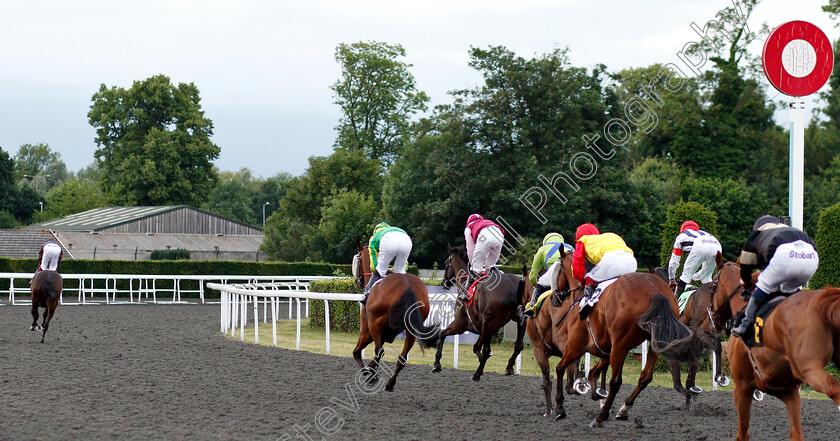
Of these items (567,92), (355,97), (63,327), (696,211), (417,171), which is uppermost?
(355,97)

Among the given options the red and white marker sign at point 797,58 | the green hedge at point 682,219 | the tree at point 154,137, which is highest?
the tree at point 154,137

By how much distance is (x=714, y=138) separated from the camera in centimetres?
3641

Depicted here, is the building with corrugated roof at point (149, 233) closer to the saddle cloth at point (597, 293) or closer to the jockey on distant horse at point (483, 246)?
the jockey on distant horse at point (483, 246)

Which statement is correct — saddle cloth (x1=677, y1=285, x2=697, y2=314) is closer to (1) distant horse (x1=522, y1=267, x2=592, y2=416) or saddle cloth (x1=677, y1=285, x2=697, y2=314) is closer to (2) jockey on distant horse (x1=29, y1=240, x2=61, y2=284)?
(1) distant horse (x1=522, y1=267, x2=592, y2=416)

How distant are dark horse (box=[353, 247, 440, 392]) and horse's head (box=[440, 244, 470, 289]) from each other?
1.53m

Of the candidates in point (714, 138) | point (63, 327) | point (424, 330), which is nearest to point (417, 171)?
point (714, 138)

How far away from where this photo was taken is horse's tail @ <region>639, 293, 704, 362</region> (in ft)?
→ 18.4

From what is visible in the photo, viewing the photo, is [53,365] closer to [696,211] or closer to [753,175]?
[696,211]

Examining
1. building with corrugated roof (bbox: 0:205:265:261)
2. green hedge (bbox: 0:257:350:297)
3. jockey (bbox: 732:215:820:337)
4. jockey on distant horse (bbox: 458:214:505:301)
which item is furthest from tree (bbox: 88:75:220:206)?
jockey (bbox: 732:215:820:337)

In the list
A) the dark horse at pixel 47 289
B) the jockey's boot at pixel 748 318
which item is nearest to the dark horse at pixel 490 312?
the jockey's boot at pixel 748 318

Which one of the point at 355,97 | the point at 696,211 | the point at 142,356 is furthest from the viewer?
the point at 355,97

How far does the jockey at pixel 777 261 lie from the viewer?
15.3 feet

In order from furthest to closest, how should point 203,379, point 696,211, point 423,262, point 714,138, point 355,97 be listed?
point 355,97 < point 714,138 < point 423,262 < point 696,211 < point 203,379

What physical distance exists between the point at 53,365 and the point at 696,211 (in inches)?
353
